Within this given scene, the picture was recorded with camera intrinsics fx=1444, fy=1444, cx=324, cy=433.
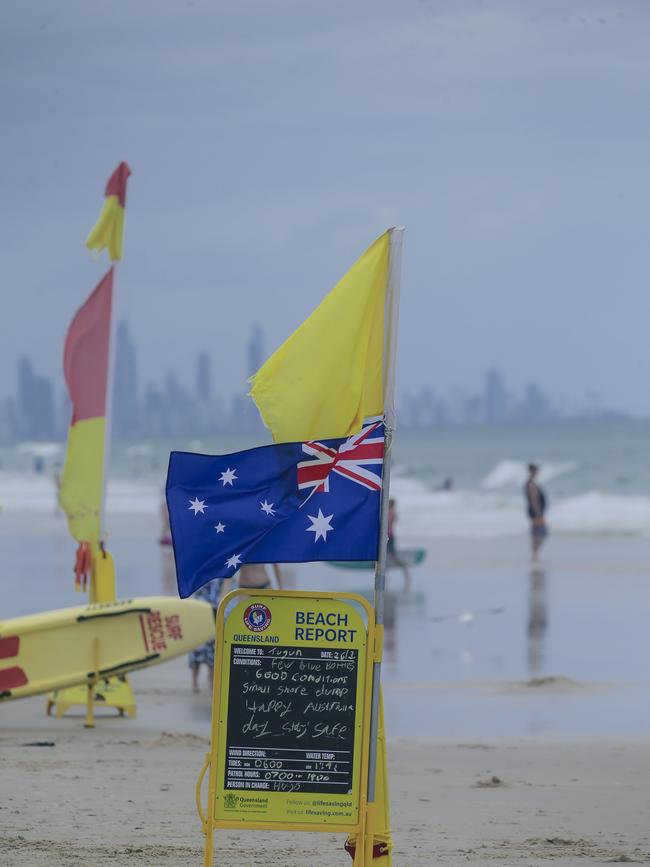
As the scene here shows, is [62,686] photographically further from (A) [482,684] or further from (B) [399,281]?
(B) [399,281]

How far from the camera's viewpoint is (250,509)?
5680 millimetres

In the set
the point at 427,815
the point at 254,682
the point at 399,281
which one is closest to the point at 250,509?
the point at 254,682

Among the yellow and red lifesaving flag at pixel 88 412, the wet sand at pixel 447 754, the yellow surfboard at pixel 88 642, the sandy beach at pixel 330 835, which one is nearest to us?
the sandy beach at pixel 330 835

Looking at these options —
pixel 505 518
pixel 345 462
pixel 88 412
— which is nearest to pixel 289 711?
pixel 345 462

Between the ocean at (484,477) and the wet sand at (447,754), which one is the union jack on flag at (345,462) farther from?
the ocean at (484,477)

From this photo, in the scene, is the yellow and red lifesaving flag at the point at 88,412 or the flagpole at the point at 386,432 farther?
the yellow and red lifesaving flag at the point at 88,412

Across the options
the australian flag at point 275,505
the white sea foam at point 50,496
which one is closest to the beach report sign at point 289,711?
the australian flag at point 275,505

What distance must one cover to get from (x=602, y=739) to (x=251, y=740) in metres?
4.95

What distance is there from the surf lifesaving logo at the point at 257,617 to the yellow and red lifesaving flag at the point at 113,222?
6.18m

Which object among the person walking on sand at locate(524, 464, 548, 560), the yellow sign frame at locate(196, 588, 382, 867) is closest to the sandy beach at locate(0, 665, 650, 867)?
the yellow sign frame at locate(196, 588, 382, 867)

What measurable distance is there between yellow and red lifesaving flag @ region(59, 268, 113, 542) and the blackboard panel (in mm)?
5379

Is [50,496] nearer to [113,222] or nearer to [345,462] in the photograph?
[113,222]

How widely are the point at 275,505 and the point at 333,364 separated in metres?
0.61

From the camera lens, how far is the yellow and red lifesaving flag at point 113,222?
11.4 m
